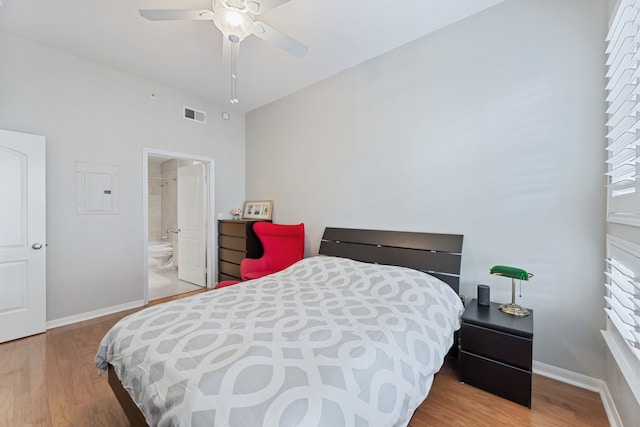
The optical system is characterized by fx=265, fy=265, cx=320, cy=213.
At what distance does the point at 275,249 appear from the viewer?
11.6 ft

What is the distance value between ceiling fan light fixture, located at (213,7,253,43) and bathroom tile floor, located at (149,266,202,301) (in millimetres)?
3524

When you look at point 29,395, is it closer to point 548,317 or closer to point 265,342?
point 265,342

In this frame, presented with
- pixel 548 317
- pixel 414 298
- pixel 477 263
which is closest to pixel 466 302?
pixel 477 263

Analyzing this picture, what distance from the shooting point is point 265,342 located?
125cm

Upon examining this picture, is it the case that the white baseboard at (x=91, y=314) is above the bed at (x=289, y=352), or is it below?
below

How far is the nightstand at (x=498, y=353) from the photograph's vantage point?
1.67 meters

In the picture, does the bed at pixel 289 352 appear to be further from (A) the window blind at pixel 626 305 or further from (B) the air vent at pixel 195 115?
(B) the air vent at pixel 195 115

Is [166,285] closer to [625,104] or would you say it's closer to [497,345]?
[497,345]

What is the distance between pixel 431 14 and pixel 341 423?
2.88m

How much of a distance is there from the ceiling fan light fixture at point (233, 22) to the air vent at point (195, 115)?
7.38 ft

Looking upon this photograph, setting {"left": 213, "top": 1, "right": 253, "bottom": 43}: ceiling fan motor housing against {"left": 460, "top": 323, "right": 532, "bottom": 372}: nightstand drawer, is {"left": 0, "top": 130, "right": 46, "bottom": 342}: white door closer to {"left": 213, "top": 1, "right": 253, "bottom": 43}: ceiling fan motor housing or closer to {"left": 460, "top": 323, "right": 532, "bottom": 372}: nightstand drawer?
{"left": 213, "top": 1, "right": 253, "bottom": 43}: ceiling fan motor housing

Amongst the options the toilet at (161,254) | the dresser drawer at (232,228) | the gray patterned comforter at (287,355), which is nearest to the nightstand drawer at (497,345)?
the gray patterned comforter at (287,355)

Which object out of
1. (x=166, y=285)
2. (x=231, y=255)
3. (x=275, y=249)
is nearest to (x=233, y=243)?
(x=231, y=255)

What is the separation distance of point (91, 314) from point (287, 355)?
319 cm
